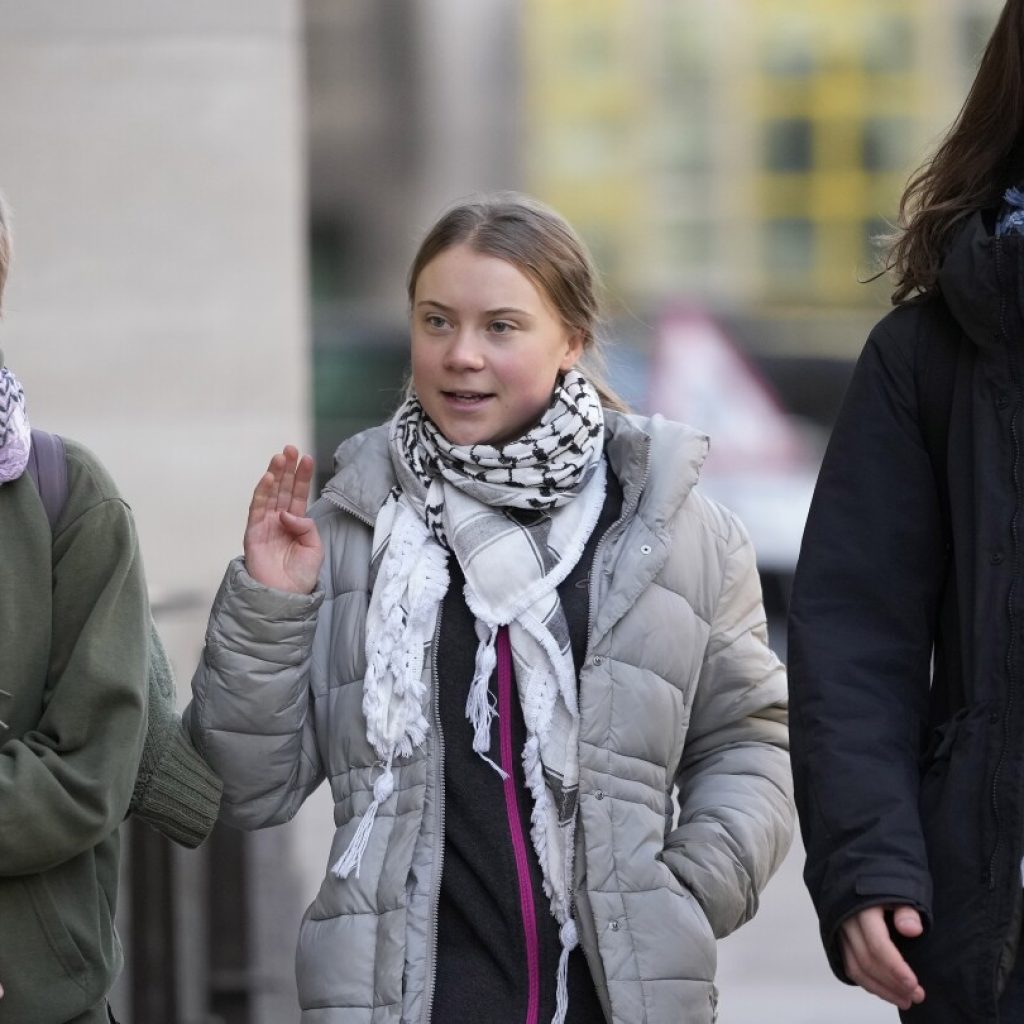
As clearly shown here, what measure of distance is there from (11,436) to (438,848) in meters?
0.87

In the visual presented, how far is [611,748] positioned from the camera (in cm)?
296

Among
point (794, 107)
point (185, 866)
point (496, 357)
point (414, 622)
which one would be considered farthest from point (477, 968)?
point (794, 107)

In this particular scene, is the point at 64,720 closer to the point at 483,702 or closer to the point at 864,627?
the point at 483,702

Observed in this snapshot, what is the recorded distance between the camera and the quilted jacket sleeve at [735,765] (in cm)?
305

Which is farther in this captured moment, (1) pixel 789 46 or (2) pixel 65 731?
(1) pixel 789 46

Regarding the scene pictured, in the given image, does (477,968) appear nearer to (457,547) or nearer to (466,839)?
(466,839)

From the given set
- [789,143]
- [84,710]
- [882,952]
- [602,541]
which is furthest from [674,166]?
[882,952]

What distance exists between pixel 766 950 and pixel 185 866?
2306 millimetres

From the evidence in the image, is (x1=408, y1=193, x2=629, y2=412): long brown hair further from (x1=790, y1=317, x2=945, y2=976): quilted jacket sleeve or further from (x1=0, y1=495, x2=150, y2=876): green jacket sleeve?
(x1=0, y1=495, x2=150, y2=876): green jacket sleeve

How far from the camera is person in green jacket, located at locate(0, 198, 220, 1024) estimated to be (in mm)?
2680

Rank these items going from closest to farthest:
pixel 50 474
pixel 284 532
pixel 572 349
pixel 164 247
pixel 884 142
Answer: pixel 50 474, pixel 284 532, pixel 572 349, pixel 164 247, pixel 884 142

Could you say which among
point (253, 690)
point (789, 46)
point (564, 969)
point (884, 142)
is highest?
point (253, 690)

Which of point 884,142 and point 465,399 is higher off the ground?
point 465,399

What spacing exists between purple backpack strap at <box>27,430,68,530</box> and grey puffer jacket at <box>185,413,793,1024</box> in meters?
0.32
